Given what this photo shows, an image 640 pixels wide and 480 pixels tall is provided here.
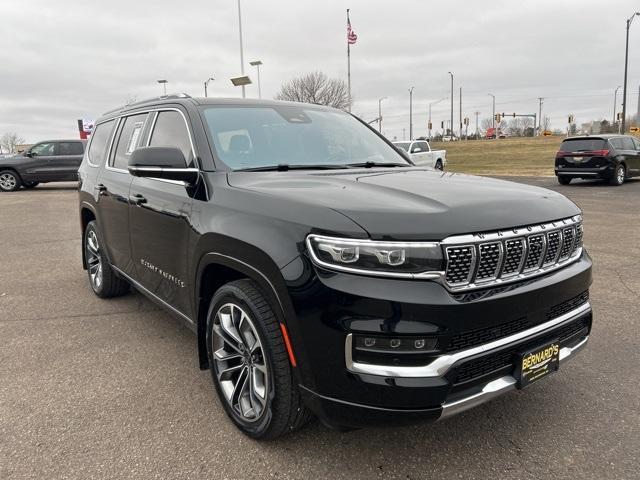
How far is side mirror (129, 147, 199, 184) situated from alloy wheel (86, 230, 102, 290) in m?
2.30

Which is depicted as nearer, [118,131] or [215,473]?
[215,473]

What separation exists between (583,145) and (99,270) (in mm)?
17137

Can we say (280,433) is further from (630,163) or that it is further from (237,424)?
(630,163)

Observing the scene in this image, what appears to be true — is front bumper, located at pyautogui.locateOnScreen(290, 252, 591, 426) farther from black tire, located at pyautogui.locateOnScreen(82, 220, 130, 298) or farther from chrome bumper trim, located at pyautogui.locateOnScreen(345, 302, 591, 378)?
black tire, located at pyautogui.locateOnScreen(82, 220, 130, 298)

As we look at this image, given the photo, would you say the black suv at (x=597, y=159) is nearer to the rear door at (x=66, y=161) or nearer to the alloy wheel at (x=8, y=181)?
the rear door at (x=66, y=161)

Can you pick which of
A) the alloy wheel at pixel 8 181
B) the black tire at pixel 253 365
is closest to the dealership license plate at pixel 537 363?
the black tire at pixel 253 365

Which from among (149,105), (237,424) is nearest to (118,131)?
(149,105)

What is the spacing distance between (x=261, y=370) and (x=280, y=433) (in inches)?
12.6

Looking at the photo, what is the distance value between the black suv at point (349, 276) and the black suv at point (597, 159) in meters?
16.2

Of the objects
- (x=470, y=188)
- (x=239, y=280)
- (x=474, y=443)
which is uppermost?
(x=470, y=188)

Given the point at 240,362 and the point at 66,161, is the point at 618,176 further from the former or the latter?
the point at 66,161

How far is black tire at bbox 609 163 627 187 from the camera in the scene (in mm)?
17250

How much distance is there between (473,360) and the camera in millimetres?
2154

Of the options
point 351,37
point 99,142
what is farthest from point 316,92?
point 99,142
